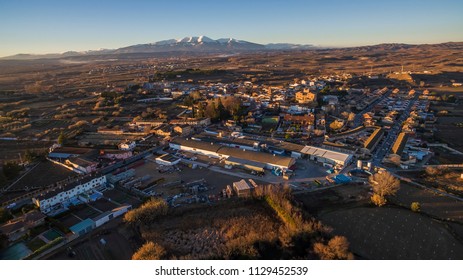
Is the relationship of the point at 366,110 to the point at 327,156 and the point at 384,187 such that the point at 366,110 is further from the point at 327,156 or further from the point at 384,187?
the point at 384,187

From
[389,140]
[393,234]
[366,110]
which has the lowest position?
[393,234]

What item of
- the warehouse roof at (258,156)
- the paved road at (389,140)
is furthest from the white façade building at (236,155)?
the paved road at (389,140)

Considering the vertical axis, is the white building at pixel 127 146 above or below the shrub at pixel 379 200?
above

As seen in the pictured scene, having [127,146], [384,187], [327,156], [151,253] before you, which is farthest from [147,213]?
[327,156]

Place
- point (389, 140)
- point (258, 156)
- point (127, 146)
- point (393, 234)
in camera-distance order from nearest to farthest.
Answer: point (393, 234) < point (258, 156) < point (127, 146) < point (389, 140)

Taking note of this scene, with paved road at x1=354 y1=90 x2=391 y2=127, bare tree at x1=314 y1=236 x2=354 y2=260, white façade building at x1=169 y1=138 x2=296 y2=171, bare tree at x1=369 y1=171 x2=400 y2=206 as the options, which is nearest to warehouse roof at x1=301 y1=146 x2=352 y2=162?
white façade building at x1=169 y1=138 x2=296 y2=171

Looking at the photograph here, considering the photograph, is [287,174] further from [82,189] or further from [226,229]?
[82,189]

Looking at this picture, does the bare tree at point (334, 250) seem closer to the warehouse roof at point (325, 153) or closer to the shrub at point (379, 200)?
the shrub at point (379, 200)

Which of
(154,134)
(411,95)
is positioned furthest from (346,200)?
(411,95)
